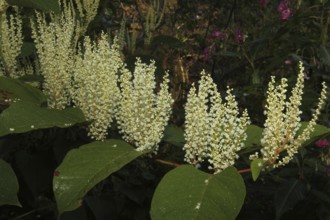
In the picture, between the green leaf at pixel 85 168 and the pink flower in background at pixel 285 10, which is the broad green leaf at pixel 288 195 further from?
the pink flower in background at pixel 285 10

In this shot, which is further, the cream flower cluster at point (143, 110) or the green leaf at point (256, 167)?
the cream flower cluster at point (143, 110)

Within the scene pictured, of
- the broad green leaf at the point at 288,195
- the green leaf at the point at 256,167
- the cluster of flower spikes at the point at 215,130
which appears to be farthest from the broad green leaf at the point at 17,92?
the broad green leaf at the point at 288,195

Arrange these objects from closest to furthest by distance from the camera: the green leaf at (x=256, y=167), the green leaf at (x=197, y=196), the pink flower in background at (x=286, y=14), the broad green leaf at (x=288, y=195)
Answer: the green leaf at (x=197, y=196) → the green leaf at (x=256, y=167) → the broad green leaf at (x=288, y=195) → the pink flower in background at (x=286, y=14)

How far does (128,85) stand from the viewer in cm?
162

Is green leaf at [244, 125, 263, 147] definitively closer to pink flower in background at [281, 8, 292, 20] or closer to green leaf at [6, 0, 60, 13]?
green leaf at [6, 0, 60, 13]

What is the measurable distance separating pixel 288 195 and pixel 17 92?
1090mm

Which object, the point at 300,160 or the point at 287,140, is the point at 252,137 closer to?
the point at 287,140

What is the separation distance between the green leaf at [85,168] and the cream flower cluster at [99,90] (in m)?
0.20

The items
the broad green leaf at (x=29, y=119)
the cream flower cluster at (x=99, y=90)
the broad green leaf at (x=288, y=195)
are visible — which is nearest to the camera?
the broad green leaf at (x=29, y=119)

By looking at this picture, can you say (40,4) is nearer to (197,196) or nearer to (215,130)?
(215,130)

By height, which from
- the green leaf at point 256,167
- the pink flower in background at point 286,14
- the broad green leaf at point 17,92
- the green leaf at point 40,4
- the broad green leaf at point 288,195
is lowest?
the broad green leaf at point 288,195

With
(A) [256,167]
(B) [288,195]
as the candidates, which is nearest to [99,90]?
(A) [256,167]

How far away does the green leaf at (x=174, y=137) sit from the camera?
5.66 ft

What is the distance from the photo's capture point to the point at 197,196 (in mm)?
1259
